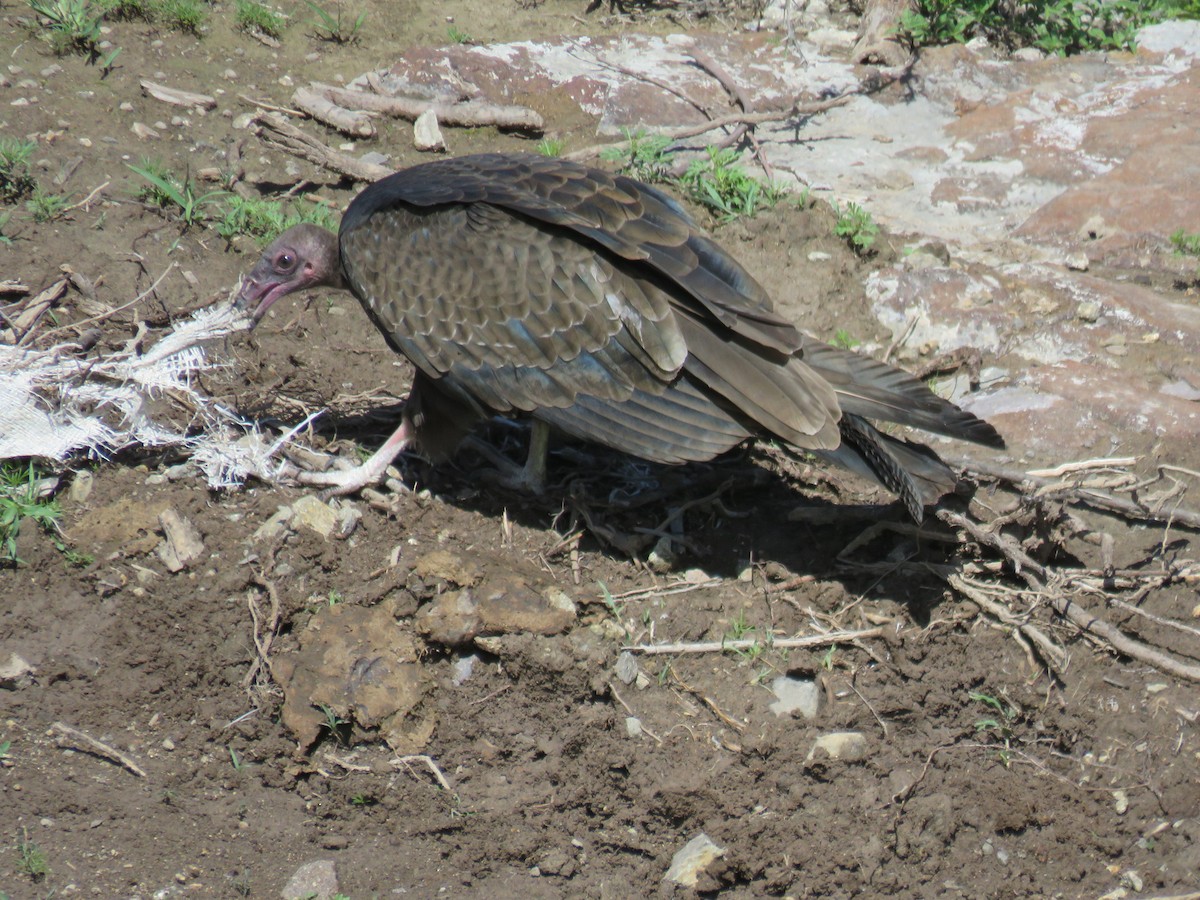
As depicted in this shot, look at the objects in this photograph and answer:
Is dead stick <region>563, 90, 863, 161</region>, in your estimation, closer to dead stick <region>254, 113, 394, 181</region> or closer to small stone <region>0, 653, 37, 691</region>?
dead stick <region>254, 113, 394, 181</region>

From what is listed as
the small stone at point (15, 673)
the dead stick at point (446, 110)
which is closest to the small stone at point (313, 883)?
the small stone at point (15, 673)

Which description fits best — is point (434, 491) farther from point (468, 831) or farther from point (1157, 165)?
point (1157, 165)

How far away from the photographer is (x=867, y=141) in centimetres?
593

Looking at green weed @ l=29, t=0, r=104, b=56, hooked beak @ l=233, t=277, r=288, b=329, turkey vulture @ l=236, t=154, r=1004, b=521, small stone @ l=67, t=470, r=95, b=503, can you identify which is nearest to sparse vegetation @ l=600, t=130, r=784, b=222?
turkey vulture @ l=236, t=154, r=1004, b=521

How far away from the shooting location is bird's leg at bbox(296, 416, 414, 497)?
4152 mm

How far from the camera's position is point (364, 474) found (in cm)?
416

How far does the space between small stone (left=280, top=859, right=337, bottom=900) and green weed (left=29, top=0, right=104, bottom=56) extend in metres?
4.32

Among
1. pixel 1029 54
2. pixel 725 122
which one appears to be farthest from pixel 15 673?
pixel 1029 54

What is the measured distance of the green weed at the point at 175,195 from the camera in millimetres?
5012

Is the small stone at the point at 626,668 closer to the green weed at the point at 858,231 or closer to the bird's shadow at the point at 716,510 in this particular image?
the bird's shadow at the point at 716,510

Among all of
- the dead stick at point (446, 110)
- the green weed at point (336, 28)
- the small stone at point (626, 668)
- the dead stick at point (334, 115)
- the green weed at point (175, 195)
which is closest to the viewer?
the small stone at point (626, 668)

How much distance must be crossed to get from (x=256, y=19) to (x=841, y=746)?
4.82 metres

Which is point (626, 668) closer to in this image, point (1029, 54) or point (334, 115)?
point (334, 115)

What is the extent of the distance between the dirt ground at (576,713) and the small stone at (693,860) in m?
0.03
